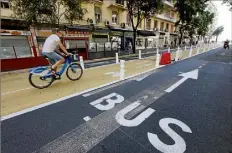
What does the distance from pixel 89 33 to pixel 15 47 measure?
28.2 ft

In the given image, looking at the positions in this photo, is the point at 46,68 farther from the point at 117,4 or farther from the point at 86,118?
the point at 117,4

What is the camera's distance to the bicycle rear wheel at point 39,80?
18.4ft

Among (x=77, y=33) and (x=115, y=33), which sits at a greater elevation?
(x=115, y=33)

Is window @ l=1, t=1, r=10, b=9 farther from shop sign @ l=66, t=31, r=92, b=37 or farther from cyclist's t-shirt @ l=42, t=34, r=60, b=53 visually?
cyclist's t-shirt @ l=42, t=34, r=60, b=53

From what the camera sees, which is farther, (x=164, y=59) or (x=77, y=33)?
(x=77, y=33)

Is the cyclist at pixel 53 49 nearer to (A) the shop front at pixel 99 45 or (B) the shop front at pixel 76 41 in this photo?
(B) the shop front at pixel 76 41

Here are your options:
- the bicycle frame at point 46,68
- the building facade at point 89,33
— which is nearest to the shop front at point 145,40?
the building facade at point 89,33

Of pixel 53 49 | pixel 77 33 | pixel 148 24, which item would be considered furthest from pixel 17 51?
pixel 148 24

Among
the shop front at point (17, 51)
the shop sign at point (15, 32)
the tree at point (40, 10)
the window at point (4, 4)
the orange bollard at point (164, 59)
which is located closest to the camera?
the tree at point (40, 10)

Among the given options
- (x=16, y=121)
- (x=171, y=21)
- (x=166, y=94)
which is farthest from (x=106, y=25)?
(x=171, y=21)

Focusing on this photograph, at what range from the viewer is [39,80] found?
232 inches

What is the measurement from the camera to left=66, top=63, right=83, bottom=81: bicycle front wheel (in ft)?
21.4

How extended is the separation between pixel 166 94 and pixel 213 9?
62542 mm

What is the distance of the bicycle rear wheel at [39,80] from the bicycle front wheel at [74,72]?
85 cm
